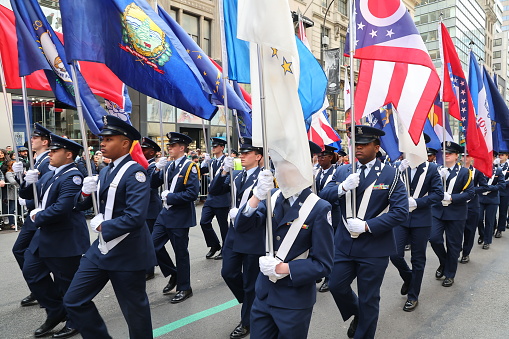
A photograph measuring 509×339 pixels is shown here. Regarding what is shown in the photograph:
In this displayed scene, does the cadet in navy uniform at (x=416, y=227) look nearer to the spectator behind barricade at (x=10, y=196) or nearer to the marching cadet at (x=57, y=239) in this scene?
the marching cadet at (x=57, y=239)

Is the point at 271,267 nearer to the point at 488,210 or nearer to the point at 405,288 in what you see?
the point at 405,288

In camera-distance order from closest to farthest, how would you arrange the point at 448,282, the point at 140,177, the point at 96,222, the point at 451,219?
the point at 96,222
the point at 140,177
the point at 448,282
the point at 451,219

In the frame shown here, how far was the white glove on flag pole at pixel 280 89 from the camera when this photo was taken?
3.09 metres

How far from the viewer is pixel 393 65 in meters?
5.56

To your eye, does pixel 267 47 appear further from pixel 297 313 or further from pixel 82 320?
pixel 82 320

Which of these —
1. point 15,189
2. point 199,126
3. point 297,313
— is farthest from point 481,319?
point 199,126

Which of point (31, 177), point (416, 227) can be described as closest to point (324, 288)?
point (416, 227)

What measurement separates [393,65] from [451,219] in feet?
8.54

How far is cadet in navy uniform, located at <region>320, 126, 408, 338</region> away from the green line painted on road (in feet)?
5.12

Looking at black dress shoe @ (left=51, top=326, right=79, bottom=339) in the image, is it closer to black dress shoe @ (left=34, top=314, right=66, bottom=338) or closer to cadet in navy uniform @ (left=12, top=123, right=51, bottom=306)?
black dress shoe @ (left=34, top=314, right=66, bottom=338)

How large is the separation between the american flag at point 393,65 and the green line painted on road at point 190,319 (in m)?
2.76

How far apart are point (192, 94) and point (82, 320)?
2500mm

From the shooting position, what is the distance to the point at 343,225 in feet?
14.8

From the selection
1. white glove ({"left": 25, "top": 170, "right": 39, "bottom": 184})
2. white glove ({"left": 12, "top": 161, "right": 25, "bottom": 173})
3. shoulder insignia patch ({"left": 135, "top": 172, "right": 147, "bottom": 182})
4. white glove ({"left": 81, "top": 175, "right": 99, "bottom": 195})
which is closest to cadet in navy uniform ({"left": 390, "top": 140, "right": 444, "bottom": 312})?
shoulder insignia patch ({"left": 135, "top": 172, "right": 147, "bottom": 182})
